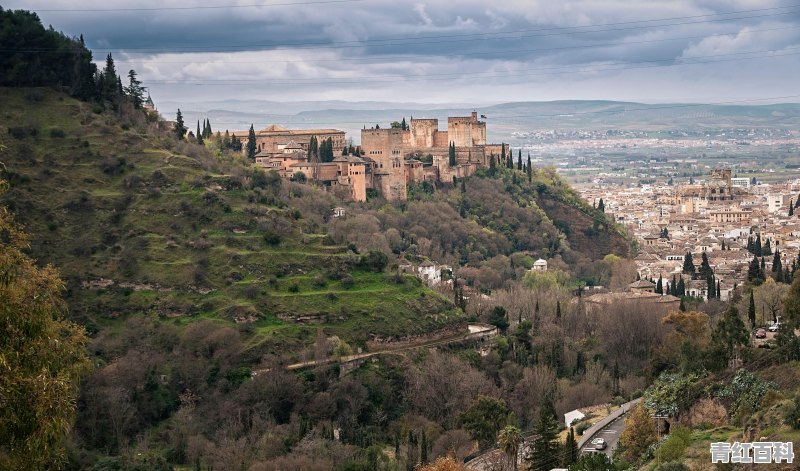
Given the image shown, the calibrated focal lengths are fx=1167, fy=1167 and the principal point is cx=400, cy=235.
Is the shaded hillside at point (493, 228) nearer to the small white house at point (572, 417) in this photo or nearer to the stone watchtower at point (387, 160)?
the stone watchtower at point (387, 160)

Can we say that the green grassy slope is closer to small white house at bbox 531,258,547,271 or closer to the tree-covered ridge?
the tree-covered ridge

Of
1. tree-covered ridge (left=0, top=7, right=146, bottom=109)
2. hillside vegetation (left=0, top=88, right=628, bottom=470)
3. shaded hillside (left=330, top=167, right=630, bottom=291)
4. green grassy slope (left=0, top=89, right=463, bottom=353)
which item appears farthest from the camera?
shaded hillside (left=330, top=167, right=630, bottom=291)

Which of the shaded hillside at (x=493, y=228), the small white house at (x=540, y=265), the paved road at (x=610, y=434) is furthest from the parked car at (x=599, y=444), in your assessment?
the small white house at (x=540, y=265)

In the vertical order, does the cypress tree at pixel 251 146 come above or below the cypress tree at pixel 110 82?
below

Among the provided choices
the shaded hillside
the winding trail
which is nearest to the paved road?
the winding trail

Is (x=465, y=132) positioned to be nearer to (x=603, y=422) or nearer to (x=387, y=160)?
(x=387, y=160)

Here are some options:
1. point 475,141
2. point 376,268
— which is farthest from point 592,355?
point 475,141
